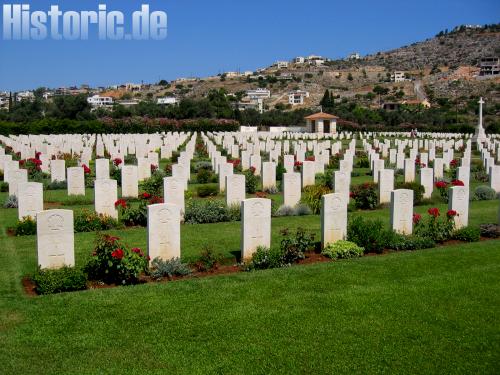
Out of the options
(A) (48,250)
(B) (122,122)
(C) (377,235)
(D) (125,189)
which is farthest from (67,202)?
(B) (122,122)

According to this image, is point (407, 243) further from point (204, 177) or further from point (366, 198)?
point (204, 177)

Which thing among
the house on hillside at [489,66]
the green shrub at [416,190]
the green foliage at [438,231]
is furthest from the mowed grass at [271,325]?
the house on hillside at [489,66]

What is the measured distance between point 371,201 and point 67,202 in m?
9.01

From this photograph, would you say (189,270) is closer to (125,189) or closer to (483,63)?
(125,189)

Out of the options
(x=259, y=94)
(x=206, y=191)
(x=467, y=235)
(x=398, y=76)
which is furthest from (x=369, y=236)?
(x=398, y=76)

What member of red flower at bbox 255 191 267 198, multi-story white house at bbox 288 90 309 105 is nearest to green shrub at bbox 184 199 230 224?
red flower at bbox 255 191 267 198

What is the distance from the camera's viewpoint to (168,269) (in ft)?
32.0

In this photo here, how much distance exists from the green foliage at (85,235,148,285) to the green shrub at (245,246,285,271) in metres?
1.93

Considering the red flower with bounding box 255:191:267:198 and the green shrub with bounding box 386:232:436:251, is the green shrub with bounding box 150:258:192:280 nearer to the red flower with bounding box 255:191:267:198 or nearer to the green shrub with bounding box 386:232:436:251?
the green shrub with bounding box 386:232:436:251

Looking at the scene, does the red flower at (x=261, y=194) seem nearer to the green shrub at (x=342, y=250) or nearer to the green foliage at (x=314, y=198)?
the green foliage at (x=314, y=198)

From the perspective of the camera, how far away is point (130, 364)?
6.30 metres

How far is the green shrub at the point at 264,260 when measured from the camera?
33.8ft

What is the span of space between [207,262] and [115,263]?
1753 mm

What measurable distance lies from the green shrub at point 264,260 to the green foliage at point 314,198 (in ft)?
18.9
